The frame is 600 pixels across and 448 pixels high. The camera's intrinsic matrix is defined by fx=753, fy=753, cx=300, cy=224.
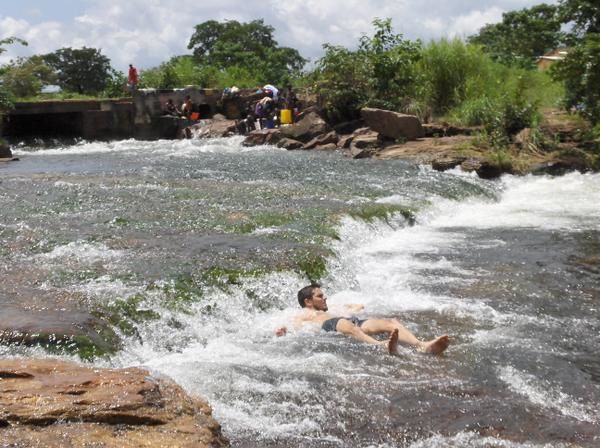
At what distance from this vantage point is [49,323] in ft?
17.7

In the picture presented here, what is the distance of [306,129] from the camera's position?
19.8 m

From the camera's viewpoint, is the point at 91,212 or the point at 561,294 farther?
the point at 91,212

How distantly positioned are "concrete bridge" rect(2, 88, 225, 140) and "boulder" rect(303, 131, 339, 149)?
21.6 feet

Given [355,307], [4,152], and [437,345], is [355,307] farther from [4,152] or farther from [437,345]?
[4,152]

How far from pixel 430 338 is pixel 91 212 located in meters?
5.36

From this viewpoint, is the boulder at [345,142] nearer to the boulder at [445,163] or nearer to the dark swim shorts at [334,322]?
the boulder at [445,163]

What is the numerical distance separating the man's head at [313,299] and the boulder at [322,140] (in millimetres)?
13057

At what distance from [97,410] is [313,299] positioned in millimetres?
2958

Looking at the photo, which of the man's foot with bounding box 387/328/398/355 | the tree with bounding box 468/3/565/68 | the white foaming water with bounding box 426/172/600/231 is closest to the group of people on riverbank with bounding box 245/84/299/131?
the white foaming water with bounding box 426/172/600/231

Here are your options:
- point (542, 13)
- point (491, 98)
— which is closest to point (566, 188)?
point (491, 98)

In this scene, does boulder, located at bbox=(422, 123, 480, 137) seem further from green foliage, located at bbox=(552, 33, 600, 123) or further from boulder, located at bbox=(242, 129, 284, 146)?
boulder, located at bbox=(242, 129, 284, 146)

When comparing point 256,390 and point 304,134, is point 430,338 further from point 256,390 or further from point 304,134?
point 304,134

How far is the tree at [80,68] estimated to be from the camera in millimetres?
Result: 47000

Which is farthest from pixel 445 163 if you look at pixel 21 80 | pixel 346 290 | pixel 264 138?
pixel 21 80
